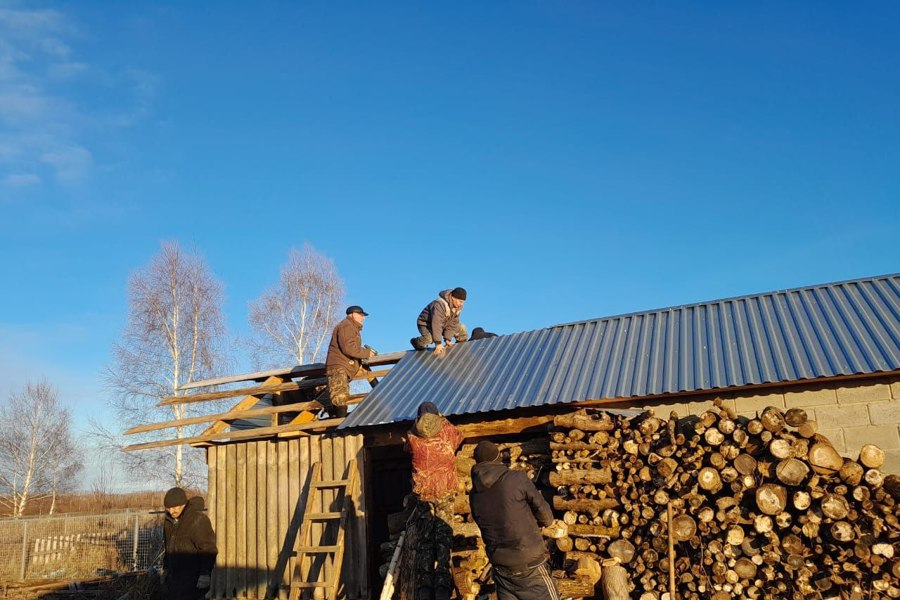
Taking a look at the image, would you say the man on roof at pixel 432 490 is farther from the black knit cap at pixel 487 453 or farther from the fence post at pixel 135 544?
the fence post at pixel 135 544

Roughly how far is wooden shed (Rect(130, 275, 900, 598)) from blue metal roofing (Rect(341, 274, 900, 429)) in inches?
0.9

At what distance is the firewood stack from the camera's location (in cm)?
690

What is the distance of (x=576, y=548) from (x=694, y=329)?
4.04 metres

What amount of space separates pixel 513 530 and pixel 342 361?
19.3ft

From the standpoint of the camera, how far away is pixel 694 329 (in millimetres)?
10336

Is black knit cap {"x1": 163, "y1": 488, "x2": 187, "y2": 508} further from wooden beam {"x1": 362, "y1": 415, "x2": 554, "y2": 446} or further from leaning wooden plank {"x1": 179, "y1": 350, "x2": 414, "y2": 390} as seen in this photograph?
leaning wooden plank {"x1": 179, "y1": 350, "x2": 414, "y2": 390}

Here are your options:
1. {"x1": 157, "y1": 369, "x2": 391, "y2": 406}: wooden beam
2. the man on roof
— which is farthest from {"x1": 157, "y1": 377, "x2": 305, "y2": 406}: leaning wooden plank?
the man on roof

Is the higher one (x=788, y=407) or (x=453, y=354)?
(x=453, y=354)

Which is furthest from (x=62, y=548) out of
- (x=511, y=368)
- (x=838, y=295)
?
(x=838, y=295)

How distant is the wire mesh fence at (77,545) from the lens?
57.7 feet

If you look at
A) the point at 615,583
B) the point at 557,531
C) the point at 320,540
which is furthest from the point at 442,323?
the point at 615,583

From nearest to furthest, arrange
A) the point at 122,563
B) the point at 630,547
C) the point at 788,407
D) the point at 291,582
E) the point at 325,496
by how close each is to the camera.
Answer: the point at 630,547, the point at 788,407, the point at 291,582, the point at 325,496, the point at 122,563

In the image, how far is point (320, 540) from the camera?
9836 mm

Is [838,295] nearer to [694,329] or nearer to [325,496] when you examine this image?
[694,329]
